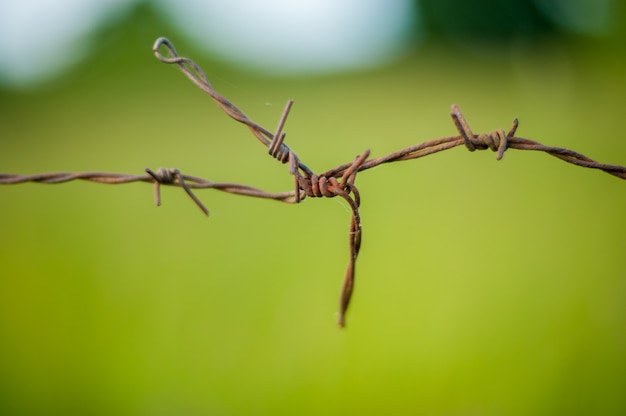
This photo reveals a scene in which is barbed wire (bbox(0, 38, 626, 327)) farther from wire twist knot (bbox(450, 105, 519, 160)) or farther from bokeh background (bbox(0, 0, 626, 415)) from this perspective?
bokeh background (bbox(0, 0, 626, 415))

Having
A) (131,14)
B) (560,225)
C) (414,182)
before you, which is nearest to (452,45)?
(131,14)

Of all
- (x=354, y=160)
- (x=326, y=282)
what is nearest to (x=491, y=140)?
(x=354, y=160)

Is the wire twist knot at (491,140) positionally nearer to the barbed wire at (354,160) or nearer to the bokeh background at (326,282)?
the barbed wire at (354,160)

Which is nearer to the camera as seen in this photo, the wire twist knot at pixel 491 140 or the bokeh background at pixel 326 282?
the wire twist knot at pixel 491 140

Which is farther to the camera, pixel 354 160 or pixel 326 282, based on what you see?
pixel 326 282

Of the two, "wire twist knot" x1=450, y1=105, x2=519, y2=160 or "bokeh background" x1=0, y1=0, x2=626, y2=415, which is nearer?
"wire twist knot" x1=450, y1=105, x2=519, y2=160

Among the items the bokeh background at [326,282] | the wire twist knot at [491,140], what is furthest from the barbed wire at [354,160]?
the bokeh background at [326,282]

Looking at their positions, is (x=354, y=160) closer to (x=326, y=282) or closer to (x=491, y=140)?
(x=491, y=140)

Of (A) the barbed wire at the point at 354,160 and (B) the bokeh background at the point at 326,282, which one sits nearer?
(A) the barbed wire at the point at 354,160

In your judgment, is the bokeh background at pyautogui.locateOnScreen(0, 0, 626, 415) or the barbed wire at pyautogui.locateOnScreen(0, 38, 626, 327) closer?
the barbed wire at pyautogui.locateOnScreen(0, 38, 626, 327)

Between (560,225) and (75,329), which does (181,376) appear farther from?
(560,225)

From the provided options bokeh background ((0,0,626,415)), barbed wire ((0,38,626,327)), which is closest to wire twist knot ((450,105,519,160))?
barbed wire ((0,38,626,327))
